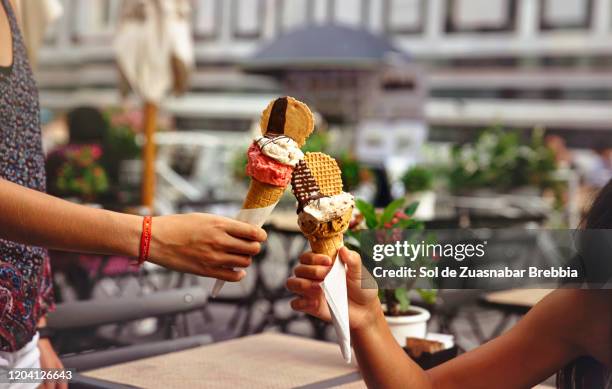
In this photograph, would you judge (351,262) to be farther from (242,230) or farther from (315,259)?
(242,230)

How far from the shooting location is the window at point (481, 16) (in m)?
20.3

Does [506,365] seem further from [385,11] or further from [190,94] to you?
[190,94]

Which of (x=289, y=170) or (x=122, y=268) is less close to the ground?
(x=289, y=170)

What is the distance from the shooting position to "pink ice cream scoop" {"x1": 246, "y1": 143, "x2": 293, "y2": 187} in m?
1.23

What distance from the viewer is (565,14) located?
19609mm

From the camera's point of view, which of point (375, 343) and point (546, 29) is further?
point (546, 29)

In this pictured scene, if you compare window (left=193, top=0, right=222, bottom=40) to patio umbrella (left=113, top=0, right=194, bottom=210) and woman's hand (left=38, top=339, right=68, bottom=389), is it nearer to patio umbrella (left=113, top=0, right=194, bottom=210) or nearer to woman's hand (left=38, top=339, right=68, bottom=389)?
patio umbrella (left=113, top=0, right=194, bottom=210)

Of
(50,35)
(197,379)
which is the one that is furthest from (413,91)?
(50,35)

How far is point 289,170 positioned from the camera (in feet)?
4.08

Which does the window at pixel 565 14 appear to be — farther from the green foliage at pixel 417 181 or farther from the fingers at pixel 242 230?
the fingers at pixel 242 230

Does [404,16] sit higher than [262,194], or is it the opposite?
[262,194]

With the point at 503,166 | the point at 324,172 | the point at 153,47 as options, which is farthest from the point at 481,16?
the point at 324,172

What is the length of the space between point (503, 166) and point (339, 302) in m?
7.16

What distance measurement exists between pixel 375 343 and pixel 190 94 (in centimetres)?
2415
